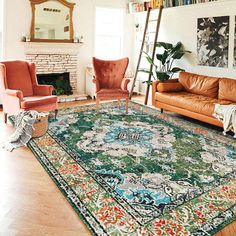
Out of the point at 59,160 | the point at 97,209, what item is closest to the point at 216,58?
the point at 59,160

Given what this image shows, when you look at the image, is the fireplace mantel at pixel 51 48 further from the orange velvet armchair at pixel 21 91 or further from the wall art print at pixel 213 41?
the wall art print at pixel 213 41

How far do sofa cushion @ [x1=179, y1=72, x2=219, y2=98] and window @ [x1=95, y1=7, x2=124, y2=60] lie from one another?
7.20 feet

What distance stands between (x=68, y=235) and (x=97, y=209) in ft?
1.23

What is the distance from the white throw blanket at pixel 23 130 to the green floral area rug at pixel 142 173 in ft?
0.49

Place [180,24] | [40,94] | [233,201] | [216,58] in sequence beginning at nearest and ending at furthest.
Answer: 1. [233,201]
2. [40,94]
3. [216,58]
4. [180,24]

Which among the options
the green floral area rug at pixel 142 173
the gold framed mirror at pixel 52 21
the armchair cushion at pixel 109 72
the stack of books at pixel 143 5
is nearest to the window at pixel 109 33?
the stack of books at pixel 143 5

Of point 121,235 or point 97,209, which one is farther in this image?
point 97,209

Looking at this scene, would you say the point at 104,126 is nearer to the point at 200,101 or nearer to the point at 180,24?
the point at 200,101

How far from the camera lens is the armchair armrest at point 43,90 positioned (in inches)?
192

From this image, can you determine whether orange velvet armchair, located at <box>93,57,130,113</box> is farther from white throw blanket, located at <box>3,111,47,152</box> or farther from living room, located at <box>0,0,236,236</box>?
white throw blanket, located at <box>3,111,47,152</box>

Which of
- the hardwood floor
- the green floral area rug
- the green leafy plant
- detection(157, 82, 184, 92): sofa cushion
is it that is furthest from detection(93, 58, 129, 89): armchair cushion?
the hardwood floor

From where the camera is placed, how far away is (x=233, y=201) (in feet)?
8.28

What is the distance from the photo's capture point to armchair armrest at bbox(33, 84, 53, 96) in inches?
192

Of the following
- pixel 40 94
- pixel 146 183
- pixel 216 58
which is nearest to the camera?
pixel 146 183
